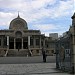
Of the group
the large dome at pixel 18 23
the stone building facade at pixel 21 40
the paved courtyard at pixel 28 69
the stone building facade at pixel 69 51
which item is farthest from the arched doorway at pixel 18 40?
the stone building facade at pixel 69 51

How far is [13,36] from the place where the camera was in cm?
9969

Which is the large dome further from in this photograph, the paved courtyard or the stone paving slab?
the stone paving slab

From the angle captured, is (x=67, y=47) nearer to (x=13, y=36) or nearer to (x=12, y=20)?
(x=13, y=36)

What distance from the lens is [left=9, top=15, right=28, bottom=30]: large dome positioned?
109 meters

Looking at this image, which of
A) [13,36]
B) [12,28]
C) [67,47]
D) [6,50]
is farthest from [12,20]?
[67,47]

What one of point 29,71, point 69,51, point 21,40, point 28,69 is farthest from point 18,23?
point 69,51

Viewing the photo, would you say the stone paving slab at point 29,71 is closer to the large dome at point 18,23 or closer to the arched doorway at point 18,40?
the arched doorway at point 18,40

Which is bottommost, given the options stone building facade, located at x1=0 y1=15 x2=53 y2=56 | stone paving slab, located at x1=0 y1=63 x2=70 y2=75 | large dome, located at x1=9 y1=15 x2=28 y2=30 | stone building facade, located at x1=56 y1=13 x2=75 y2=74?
stone paving slab, located at x1=0 y1=63 x2=70 y2=75

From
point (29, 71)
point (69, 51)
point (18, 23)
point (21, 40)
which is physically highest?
point (18, 23)

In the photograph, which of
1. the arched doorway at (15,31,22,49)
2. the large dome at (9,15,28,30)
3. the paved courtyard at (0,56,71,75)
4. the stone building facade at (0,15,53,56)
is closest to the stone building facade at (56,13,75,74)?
the paved courtyard at (0,56,71,75)

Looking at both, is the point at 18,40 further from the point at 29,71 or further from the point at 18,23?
the point at 29,71

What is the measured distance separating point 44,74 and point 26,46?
8561cm

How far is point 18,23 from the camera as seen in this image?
109938 mm

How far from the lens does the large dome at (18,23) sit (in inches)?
4300
